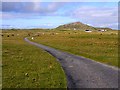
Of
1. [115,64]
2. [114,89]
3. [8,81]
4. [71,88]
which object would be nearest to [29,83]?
[8,81]

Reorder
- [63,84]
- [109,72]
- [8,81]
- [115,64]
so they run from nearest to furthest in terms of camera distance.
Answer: [63,84] < [8,81] < [109,72] < [115,64]

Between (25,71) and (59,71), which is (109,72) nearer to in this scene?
(59,71)

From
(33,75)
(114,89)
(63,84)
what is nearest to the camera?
(114,89)

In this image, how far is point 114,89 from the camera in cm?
1684

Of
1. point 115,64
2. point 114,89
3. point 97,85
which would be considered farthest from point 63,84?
point 115,64

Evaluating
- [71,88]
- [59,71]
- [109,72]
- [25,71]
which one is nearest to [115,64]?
[109,72]

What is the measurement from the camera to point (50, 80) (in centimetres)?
1964

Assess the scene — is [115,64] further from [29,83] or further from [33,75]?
[29,83]

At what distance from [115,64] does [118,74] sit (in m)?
5.80

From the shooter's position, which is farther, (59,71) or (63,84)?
(59,71)

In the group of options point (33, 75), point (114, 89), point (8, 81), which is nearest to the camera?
point (114, 89)

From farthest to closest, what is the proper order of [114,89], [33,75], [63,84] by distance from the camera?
1. [33,75]
2. [63,84]
3. [114,89]

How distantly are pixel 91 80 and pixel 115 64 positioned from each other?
9.23 meters

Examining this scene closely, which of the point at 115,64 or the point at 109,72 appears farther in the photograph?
the point at 115,64
